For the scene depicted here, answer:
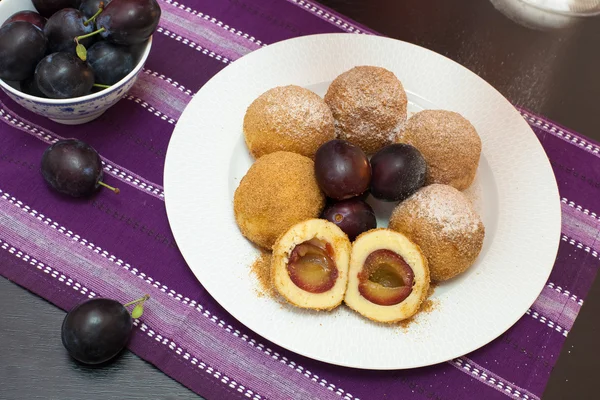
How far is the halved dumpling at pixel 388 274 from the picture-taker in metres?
1.11

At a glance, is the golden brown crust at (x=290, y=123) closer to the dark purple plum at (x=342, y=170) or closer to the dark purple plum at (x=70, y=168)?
the dark purple plum at (x=342, y=170)

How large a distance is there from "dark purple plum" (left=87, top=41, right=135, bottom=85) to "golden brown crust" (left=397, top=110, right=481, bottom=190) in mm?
594

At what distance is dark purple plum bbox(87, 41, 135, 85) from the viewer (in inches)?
50.7

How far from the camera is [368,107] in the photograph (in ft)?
4.25

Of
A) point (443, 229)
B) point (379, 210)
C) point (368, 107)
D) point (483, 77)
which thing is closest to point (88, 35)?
point (368, 107)

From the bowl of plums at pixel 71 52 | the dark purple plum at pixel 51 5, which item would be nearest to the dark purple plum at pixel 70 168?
the bowl of plums at pixel 71 52

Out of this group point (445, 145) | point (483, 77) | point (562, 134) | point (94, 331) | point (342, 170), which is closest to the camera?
point (94, 331)

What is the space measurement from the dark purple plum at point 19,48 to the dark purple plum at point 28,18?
6cm

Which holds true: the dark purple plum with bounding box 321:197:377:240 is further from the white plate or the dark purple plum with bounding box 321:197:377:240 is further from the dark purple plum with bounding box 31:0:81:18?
the dark purple plum with bounding box 31:0:81:18

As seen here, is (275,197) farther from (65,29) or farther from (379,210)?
(65,29)

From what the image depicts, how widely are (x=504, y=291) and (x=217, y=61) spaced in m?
0.86

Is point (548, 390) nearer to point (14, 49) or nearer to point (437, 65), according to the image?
point (437, 65)

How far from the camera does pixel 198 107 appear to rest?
1.37m

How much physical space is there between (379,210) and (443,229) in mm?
190
